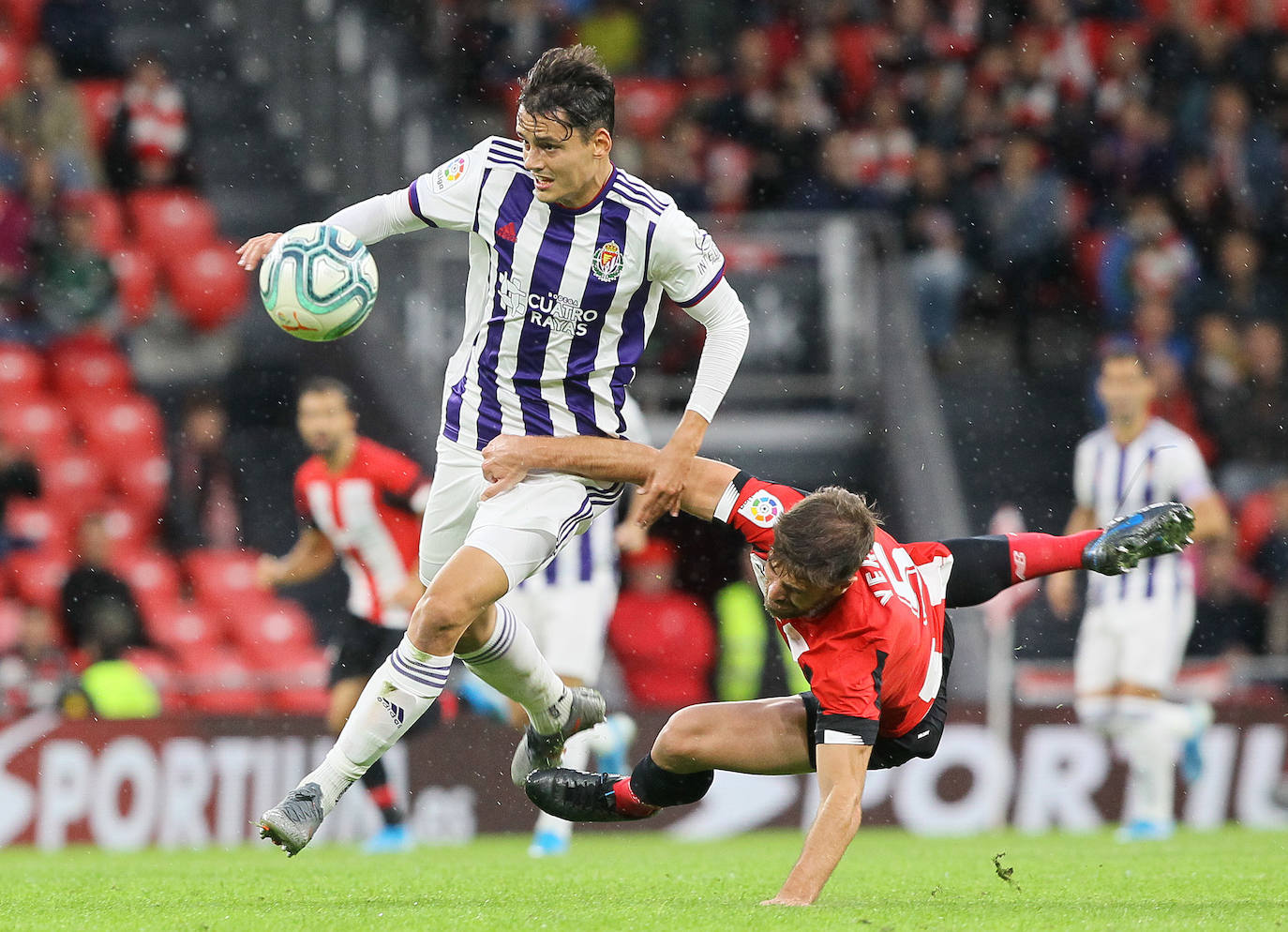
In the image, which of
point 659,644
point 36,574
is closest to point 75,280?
point 36,574

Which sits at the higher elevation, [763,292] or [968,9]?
[968,9]

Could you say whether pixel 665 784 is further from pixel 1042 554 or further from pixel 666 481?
pixel 1042 554

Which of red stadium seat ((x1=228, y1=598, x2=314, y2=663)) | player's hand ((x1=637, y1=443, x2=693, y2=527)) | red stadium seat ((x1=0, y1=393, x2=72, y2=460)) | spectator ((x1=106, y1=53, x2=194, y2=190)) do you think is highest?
spectator ((x1=106, y1=53, x2=194, y2=190))

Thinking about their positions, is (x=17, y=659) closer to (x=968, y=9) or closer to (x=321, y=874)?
(x=321, y=874)

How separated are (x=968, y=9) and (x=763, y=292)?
4423 millimetres

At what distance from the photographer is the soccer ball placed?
5.62 meters

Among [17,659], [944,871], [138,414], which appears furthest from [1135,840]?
[138,414]

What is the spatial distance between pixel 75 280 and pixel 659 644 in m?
4.67

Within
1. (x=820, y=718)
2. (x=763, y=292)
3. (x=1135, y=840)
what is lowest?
(x=1135, y=840)

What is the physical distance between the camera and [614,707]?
10.5 meters

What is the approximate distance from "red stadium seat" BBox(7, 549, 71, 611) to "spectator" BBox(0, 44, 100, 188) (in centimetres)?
270

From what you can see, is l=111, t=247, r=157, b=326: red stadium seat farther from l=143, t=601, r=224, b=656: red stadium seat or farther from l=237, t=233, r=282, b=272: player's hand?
l=237, t=233, r=282, b=272: player's hand

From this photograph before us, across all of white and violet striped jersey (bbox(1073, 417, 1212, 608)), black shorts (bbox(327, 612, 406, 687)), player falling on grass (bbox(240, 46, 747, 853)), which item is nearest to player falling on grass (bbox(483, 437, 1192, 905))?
player falling on grass (bbox(240, 46, 747, 853))

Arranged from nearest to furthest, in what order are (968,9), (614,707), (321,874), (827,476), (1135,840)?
(321,874)
(1135,840)
(614,707)
(827,476)
(968,9)
